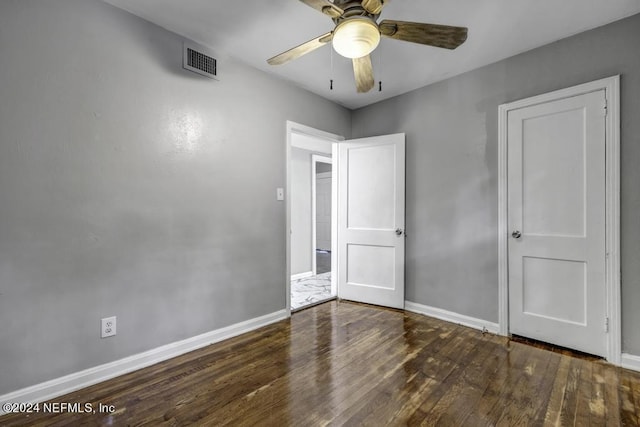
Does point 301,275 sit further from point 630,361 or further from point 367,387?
point 630,361

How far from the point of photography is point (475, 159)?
293cm

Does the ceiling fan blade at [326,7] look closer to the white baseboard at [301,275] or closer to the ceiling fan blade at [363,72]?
the ceiling fan blade at [363,72]

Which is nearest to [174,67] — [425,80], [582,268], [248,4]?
[248,4]

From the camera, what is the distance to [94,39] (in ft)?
6.52

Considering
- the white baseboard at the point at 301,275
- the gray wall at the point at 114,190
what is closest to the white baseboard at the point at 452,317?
the gray wall at the point at 114,190

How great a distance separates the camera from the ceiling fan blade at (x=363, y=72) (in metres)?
1.91

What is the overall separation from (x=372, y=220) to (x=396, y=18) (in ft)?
6.90

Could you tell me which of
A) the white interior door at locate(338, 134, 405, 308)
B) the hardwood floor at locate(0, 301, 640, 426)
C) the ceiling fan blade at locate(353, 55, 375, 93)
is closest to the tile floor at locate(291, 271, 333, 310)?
the white interior door at locate(338, 134, 405, 308)

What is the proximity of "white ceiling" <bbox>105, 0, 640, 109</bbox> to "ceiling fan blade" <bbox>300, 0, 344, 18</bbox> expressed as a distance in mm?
475

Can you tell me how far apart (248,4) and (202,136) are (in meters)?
1.04

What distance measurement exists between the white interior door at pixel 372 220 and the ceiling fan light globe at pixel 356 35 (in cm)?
196

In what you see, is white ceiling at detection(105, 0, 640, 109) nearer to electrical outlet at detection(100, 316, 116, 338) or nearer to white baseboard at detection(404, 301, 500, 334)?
electrical outlet at detection(100, 316, 116, 338)

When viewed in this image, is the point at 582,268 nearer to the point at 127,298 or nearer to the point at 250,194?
the point at 250,194

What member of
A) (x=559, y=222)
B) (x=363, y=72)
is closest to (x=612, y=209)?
(x=559, y=222)
